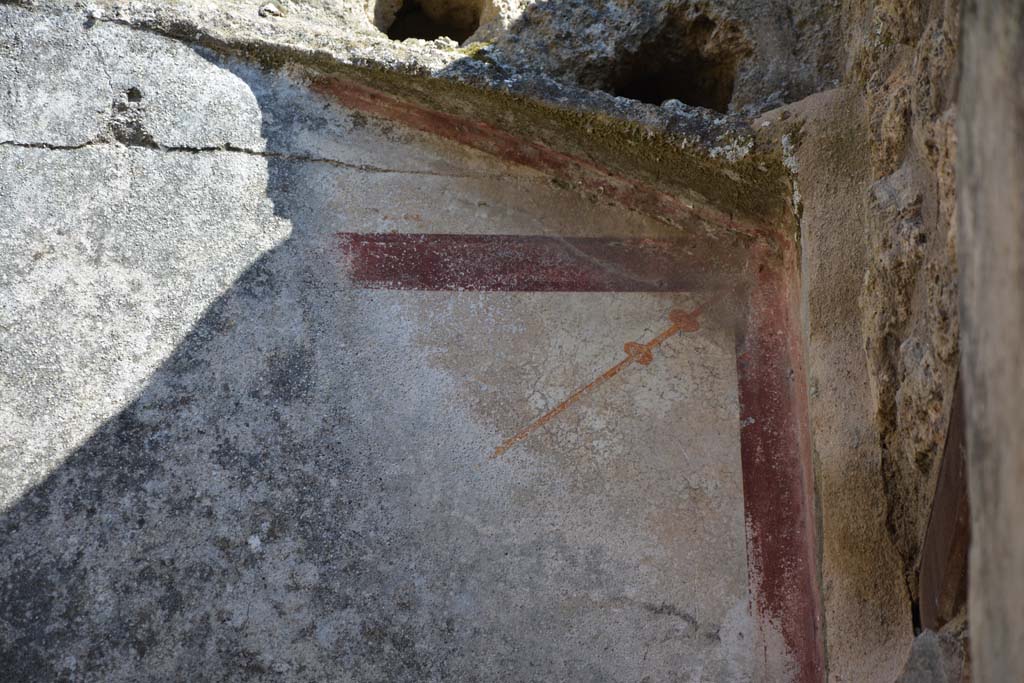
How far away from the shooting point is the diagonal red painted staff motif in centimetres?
310

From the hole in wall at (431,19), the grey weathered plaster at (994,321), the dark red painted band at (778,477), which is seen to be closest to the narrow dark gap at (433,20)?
the hole in wall at (431,19)

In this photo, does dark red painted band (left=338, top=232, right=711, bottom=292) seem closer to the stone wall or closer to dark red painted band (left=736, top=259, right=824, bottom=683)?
the stone wall

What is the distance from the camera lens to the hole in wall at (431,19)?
3828 mm

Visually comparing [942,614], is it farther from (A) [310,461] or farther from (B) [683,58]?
(B) [683,58]

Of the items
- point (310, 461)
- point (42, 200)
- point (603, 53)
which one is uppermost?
point (603, 53)

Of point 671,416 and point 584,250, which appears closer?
point 671,416

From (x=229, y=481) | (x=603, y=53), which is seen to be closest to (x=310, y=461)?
(x=229, y=481)

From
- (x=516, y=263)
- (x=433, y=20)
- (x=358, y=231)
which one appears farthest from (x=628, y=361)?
(x=433, y=20)

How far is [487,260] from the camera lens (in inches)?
132

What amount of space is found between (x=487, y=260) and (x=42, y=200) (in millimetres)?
1285

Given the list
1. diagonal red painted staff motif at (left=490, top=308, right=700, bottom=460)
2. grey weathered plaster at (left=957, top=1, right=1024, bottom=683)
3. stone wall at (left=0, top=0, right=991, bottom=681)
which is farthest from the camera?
diagonal red painted staff motif at (left=490, top=308, right=700, bottom=460)

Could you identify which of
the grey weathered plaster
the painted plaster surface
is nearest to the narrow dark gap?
the painted plaster surface

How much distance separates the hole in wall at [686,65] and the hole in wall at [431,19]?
60cm

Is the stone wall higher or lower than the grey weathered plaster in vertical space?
lower
